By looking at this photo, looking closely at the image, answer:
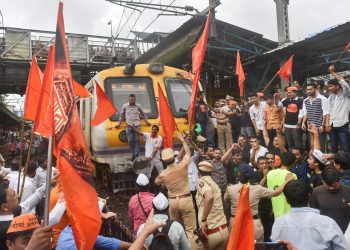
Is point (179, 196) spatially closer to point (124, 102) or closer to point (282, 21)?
point (124, 102)

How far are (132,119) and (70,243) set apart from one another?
5075 millimetres

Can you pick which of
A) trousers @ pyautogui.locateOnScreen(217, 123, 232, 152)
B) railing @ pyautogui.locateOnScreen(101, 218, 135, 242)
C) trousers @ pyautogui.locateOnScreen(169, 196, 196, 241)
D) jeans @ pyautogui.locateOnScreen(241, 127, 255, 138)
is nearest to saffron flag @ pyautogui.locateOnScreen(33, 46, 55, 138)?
railing @ pyautogui.locateOnScreen(101, 218, 135, 242)

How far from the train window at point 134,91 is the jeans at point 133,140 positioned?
725 mm

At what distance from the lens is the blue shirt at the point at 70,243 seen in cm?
312

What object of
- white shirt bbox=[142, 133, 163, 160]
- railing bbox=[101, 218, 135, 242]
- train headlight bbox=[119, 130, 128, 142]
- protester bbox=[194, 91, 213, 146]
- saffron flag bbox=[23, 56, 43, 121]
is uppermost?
saffron flag bbox=[23, 56, 43, 121]

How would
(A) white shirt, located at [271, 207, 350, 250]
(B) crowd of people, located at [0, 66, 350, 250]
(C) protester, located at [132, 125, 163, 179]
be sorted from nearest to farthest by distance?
(A) white shirt, located at [271, 207, 350, 250] < (B) crowd of people, located at [0, 66, 350, 250] < (C) protester, located at [132, 125, 163, 179]

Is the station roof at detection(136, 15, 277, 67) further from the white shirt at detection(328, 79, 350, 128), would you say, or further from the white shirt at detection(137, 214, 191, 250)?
the white shirt at detection(137, 214, 191, 250)

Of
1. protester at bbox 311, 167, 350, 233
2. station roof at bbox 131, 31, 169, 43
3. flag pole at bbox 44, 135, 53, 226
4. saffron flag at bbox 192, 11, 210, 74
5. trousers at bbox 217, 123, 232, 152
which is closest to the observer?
flag pole at bbox 44, 135, 53, 226

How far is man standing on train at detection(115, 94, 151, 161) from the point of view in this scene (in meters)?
8.07

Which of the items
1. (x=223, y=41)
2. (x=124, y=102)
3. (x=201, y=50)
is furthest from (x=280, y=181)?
(x=223, y=41)

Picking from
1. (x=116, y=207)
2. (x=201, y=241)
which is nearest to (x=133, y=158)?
(x=116, y=207)

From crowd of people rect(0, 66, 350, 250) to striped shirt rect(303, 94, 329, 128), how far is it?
0.06 feet

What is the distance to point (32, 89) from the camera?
4.99m

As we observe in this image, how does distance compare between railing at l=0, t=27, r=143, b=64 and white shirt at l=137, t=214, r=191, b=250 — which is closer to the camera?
white shirt at l=137, t=214, r=191, b=250
